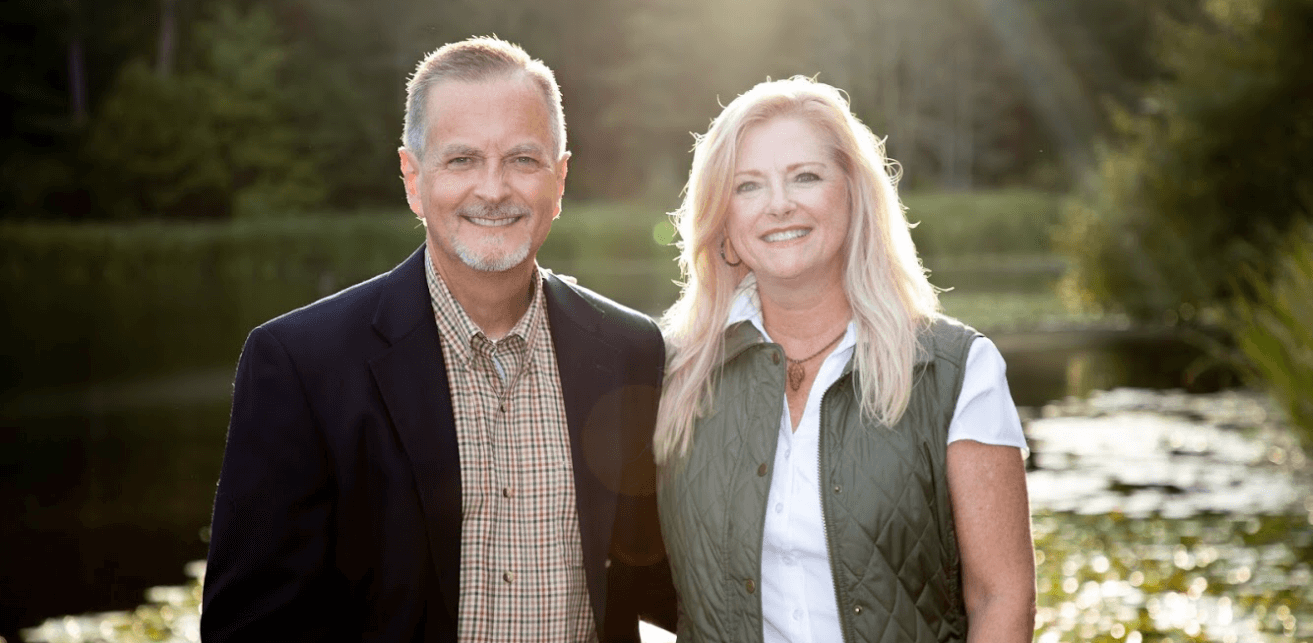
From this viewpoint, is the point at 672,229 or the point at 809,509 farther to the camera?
the point at 672,229

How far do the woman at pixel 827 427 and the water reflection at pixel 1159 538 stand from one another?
3.56 m

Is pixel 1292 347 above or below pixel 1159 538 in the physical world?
above

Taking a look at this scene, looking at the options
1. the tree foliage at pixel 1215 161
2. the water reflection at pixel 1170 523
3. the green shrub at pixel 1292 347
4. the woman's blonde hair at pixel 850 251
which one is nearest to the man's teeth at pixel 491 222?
the woman's blonde hair at pixel 850 251

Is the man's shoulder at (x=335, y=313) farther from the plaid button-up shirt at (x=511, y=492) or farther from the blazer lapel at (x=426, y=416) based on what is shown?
the plaid button-up shirt at (x=511, y=492)

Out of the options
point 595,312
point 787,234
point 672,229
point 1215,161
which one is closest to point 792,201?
point 787,234

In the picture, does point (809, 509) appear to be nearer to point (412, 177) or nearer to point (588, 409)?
point (588, 409)

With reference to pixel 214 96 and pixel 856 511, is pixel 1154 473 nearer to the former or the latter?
pixel 856 511

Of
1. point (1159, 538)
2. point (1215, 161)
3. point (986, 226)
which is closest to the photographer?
point (1159, 538)

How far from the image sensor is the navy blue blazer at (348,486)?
2441 mm

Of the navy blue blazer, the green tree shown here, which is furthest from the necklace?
the green tree

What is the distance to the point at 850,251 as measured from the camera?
270cm

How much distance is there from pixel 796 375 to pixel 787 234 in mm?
285

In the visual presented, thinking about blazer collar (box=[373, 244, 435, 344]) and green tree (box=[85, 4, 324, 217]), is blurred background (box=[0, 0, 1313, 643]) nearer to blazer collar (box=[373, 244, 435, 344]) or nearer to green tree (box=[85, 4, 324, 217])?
green tree (box=[85, 4, 324, 217])

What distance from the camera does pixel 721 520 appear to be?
259 centimetres
